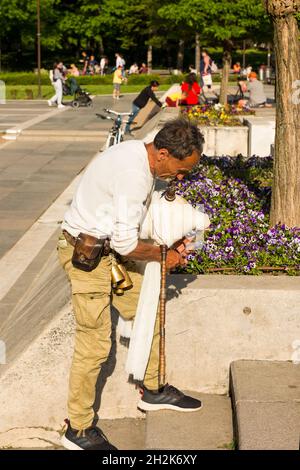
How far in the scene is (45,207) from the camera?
45.2ft

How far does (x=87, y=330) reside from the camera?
5.07 meters

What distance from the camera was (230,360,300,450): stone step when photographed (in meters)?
4.78

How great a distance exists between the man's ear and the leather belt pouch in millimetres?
561

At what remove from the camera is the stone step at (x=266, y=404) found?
4781 mm

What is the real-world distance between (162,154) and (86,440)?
67.3 inches

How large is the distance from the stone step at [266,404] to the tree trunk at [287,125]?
1.76m

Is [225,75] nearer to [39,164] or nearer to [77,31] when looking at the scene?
[39,164]

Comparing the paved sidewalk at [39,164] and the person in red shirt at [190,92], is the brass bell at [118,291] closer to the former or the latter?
the paved sidewalk at [39,164]

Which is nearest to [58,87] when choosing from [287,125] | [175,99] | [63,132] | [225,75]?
[225,75]

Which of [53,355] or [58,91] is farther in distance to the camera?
[58,91]

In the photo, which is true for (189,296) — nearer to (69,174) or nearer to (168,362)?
(168,362)

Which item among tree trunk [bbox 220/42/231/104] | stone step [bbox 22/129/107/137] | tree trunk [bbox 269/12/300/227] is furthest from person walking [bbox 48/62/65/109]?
tree trunk [bbox 269/12/300/227]
